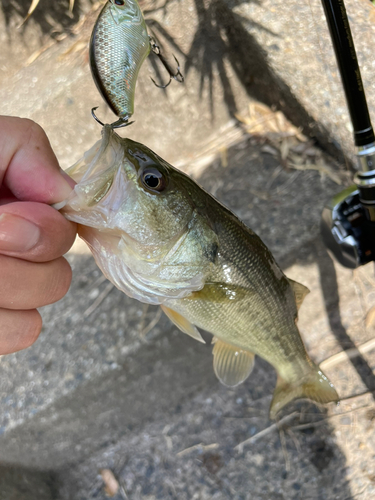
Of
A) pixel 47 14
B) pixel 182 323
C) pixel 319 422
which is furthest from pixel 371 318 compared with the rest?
pixel 47 14

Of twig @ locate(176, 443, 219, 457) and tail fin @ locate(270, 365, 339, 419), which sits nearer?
tail fin @ locate(270, 365, 339, 419)

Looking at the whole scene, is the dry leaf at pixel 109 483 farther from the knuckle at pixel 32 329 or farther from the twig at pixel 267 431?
the knuckle at pixel 32 329

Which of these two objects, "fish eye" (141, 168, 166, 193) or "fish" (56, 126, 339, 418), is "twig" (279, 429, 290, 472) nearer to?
"fish" (56, 126, 339, 418)

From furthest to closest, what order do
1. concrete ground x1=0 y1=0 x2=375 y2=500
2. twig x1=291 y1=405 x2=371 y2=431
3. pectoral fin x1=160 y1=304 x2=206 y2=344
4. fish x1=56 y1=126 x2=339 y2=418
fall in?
twig x1=291 y1=405 x2=371 y2=431
concrete ground x1=0 y1=0 x2=375 y2=500
pectoral fin x1=160 y1=304 x2=206 y2=344
fish x1=56 y1=126 x2=339 y2=418

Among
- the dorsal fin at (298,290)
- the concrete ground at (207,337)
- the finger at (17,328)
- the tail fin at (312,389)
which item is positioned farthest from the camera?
the concrete ground at (207,337)

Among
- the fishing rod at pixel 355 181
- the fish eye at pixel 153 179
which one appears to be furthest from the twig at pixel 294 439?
the fish eye at pixel 153 179

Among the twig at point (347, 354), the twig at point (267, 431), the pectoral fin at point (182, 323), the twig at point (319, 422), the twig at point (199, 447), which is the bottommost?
the twig at point (319, 422)

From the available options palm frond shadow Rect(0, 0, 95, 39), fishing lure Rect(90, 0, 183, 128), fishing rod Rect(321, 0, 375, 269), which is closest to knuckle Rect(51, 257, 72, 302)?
fishing lure Rect(90, 0, 183, 128)

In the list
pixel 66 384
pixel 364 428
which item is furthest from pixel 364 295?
pixel 66 384
